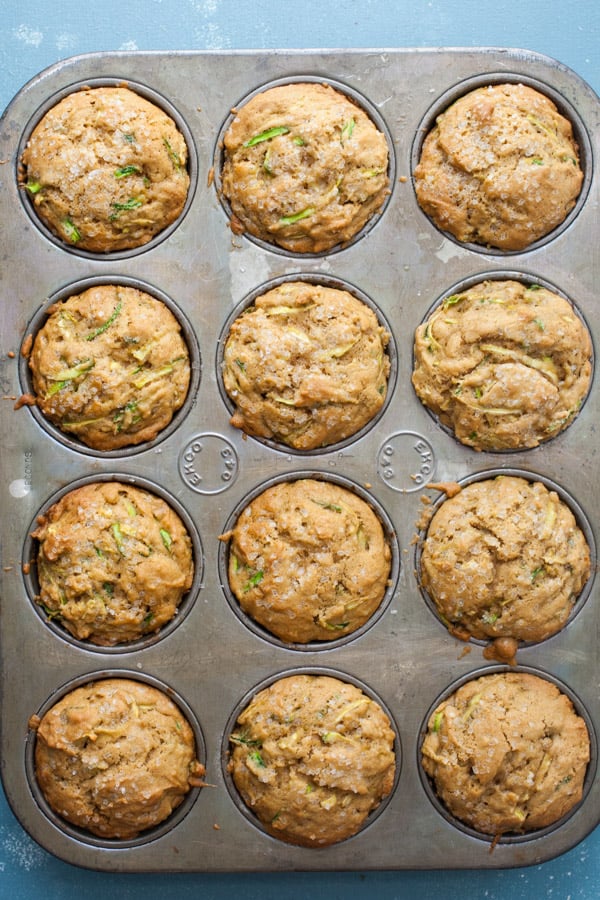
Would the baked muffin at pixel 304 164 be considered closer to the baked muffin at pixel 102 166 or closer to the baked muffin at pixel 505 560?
the baked muffin at pixel 102 166

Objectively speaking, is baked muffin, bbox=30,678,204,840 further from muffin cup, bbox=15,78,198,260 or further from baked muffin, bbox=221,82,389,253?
baked muffin, bbox=221,82,389,253

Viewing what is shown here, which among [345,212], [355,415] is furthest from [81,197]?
[355,415]

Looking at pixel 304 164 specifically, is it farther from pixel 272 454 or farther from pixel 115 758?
pixel 115 758

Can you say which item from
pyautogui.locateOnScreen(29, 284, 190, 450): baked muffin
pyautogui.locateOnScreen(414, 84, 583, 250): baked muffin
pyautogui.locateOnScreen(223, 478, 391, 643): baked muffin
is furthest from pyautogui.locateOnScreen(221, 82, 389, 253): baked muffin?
pyautogui.locateOnScreen(223, 478, 391, 643): baked muffin

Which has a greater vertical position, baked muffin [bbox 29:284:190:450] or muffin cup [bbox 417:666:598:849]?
baked muffin [bbox 29:284:190:450]

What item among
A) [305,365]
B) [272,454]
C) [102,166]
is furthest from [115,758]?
[102,166]
